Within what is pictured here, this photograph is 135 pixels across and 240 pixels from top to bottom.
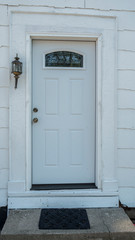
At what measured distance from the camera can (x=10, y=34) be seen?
253cm

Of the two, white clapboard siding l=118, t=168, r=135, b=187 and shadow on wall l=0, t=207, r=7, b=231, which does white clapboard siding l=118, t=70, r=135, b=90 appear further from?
shadow on wall l=0, t=207, r=7, b=231

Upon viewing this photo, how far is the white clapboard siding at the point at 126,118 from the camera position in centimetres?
267

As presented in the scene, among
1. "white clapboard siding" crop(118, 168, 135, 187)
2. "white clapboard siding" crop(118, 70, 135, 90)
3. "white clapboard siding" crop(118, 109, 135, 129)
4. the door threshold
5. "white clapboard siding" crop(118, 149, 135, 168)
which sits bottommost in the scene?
the door threshold

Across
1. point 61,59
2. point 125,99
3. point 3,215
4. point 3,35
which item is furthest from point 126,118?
point 3,215

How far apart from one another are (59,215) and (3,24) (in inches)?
95.9

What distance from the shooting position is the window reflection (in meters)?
2.75

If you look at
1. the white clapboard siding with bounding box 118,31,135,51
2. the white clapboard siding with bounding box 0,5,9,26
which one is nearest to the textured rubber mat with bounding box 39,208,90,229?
the white clapboard siding with bounding box 118,31,135,51

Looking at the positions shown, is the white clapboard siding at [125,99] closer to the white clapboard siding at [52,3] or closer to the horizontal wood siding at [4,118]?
the white clapboard siding at [52,3]

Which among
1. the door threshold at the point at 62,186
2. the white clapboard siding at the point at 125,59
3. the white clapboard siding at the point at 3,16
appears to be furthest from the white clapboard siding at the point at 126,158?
the white clapboard siding at the point at 3,16

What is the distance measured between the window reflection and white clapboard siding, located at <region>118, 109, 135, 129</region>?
91cm

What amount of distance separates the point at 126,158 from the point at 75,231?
3.68 ft

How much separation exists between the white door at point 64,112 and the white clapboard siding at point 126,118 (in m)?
0.36

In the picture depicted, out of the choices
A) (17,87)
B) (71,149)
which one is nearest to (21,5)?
(17,87)

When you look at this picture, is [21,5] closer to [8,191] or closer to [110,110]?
[110,110]
